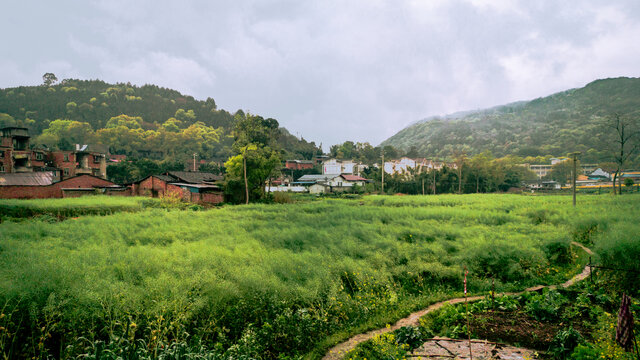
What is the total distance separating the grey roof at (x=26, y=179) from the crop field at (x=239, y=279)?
19.6m

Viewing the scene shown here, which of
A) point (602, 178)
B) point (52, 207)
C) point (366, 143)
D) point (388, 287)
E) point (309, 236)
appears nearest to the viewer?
point (388, 287)

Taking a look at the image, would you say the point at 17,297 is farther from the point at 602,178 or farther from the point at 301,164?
the point at 602,178

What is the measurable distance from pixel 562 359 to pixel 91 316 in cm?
833

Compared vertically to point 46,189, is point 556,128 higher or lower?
higher

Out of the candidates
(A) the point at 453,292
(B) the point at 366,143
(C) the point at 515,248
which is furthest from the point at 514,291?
(B) the point at 366,143

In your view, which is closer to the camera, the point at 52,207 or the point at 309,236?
the point at 309,236

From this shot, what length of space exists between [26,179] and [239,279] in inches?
1308

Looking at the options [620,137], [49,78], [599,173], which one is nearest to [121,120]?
[49,78]

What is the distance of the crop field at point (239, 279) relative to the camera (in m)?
5.34

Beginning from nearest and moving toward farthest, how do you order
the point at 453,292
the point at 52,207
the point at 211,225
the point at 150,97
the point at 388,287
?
the point at 388,287, the point at 453,292, the point at 211,225, the point at 52,207, the point at 150,97

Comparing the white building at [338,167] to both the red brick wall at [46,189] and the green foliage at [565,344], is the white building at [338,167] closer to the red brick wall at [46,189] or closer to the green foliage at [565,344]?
the red brick wall at [46,189]

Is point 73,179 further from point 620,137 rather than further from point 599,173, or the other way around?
point 599,173

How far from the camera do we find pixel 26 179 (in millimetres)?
28531

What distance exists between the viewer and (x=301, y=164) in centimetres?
7575
